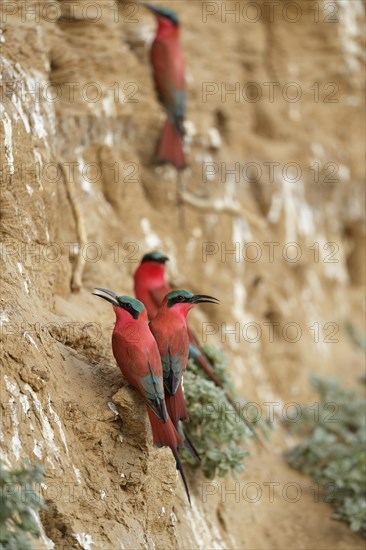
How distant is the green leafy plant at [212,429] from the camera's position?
5047 millimetres

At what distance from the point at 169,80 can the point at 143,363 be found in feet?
11.5

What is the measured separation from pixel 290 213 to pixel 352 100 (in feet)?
6.82

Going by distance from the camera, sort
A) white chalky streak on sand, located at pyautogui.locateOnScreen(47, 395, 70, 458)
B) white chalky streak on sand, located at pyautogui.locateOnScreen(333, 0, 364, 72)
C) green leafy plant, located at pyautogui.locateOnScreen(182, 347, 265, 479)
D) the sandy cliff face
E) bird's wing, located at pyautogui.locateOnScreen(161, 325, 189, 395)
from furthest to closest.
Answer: white chalky streak on sand, located at pyautogui.locateOnScreen(333, 0, 364, 72) < green leafy plant, located at pyautogui.locateOnScreen(182, 347, 265, 479) < bird's wing, located at pyautogui.locateOnScreen(161, 325, 189, 395) < the sandy cliff face < white chalky streak on sand, located at pyautogui.locateOnScreen(47, 395, 70, 458)

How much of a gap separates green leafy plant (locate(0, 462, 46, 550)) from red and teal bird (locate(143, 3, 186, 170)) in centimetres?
407

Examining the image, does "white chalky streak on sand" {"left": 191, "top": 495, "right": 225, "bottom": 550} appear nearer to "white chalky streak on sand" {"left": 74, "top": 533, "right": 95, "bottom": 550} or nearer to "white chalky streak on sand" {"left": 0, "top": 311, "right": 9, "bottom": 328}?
"white chalky streak on sand" {"left": 74, "top": 533, "right": 95, "bottom": 550}

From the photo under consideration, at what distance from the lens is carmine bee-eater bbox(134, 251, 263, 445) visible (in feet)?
17.8

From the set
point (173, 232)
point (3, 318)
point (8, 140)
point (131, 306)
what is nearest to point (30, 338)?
point (3, 318)

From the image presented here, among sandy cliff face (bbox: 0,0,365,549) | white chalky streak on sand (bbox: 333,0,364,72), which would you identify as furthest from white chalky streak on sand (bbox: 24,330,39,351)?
white chalky streak on sand (bbox: 333,0,364,72)

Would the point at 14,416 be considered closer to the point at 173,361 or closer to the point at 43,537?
the point at 43,537

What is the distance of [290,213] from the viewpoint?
9078 mm

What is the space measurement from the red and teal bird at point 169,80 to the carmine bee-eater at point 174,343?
104 inches

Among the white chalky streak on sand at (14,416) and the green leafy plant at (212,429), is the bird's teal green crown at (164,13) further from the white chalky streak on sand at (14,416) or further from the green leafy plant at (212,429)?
the white chalky streak on sand at (14,416)

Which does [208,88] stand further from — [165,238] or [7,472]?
[7,472]

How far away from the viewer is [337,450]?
21.3 ft
